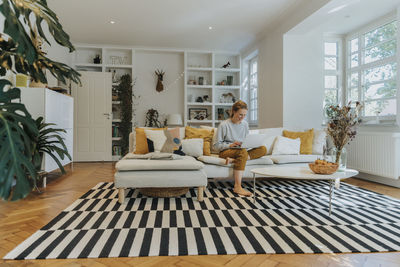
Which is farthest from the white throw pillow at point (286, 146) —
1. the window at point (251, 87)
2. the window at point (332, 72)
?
the window at point (251, 87)

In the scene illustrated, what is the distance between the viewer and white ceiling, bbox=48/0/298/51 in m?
4.19

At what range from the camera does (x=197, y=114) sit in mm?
6770

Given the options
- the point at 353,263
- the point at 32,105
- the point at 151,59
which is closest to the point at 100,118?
the point at 151,59

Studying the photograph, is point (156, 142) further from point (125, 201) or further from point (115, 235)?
point (115, 235)

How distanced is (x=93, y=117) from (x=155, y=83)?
5.78 feet

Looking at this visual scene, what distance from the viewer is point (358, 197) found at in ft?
9.82

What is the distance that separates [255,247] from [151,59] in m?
5.92

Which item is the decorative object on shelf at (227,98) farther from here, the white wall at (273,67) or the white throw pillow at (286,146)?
the white throw pillow at (286,146)

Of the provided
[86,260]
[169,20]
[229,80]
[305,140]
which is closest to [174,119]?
[229,80]

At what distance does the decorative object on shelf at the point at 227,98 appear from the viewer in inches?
270

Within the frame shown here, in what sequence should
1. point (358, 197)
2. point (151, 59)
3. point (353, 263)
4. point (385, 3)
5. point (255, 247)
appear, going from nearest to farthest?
point (353, 263) < point (255, 247) < point (358, 197) < point (385, 3) < point (151, 59)

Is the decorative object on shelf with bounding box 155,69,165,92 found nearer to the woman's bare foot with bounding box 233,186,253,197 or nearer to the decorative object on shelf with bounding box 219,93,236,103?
the decorative object on shelf with bounding box 219,93,236,103

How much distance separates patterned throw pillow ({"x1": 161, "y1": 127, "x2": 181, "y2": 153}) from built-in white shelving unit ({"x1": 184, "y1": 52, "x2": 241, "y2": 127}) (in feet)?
9.85

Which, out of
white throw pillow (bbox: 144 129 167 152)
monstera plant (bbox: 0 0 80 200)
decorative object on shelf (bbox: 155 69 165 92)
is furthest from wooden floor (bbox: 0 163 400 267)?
decorative object on shelf (bbox: 155 69 165 92)
